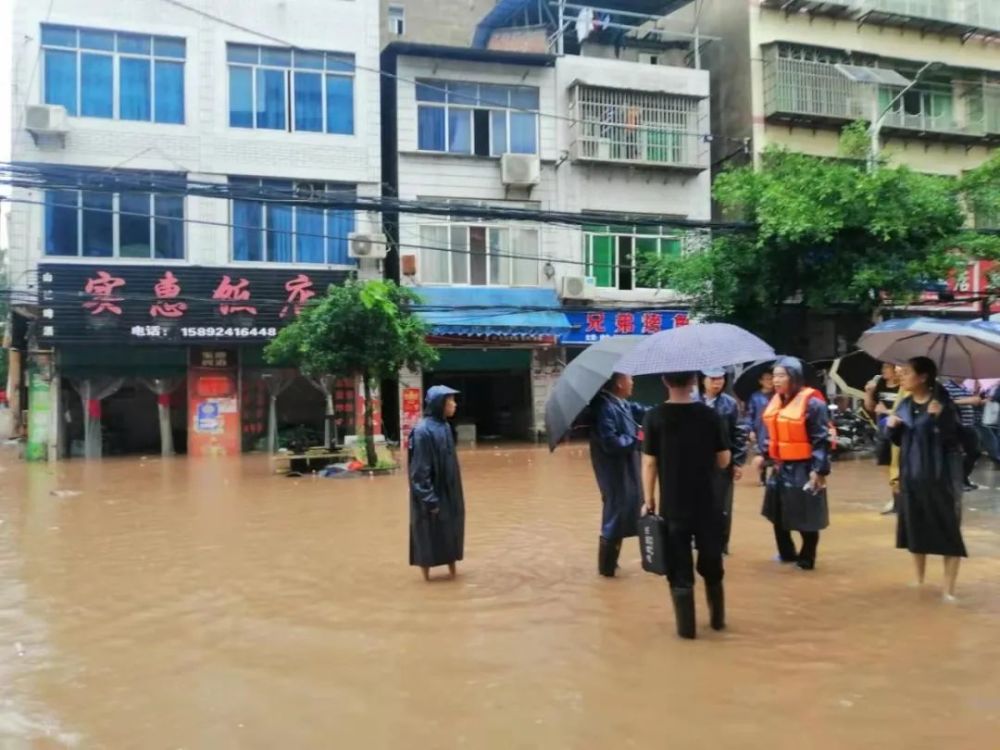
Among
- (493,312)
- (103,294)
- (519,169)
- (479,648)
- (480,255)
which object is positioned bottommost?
(479,648)

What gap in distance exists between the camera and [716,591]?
491 cm

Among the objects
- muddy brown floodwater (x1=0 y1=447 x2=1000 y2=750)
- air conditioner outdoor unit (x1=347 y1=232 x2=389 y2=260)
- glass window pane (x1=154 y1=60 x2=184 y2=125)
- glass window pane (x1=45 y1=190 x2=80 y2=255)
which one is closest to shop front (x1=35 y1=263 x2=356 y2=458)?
glass window pane (x1=45 y1=190 x2=80 y2=255)

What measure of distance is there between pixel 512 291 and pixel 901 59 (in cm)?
1244

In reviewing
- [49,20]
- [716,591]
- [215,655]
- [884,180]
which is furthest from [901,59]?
[215,655]

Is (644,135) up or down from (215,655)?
up

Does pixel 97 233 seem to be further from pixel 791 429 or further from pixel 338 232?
pixel 791 429

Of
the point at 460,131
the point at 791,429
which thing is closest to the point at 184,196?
the point at 460,131

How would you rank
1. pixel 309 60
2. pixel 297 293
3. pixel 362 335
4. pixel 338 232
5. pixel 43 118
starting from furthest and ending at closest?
pixel 309 60
pixel 338 232
pixel 297 293
pixel 43 118
pixel 362 335

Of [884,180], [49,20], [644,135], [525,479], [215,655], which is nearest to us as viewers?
[215,655]

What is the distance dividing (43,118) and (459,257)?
9.53 metres

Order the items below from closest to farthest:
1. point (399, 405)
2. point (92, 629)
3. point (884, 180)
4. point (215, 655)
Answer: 1. point (215, 655)
2. point (92, 629)
3. point (884, 180)
4. point (399, 405)

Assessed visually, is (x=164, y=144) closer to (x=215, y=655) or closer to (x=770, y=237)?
(x=770, y=237)

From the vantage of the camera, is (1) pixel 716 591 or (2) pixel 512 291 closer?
(1) pixel 716 591

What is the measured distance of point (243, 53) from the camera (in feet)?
67.8
